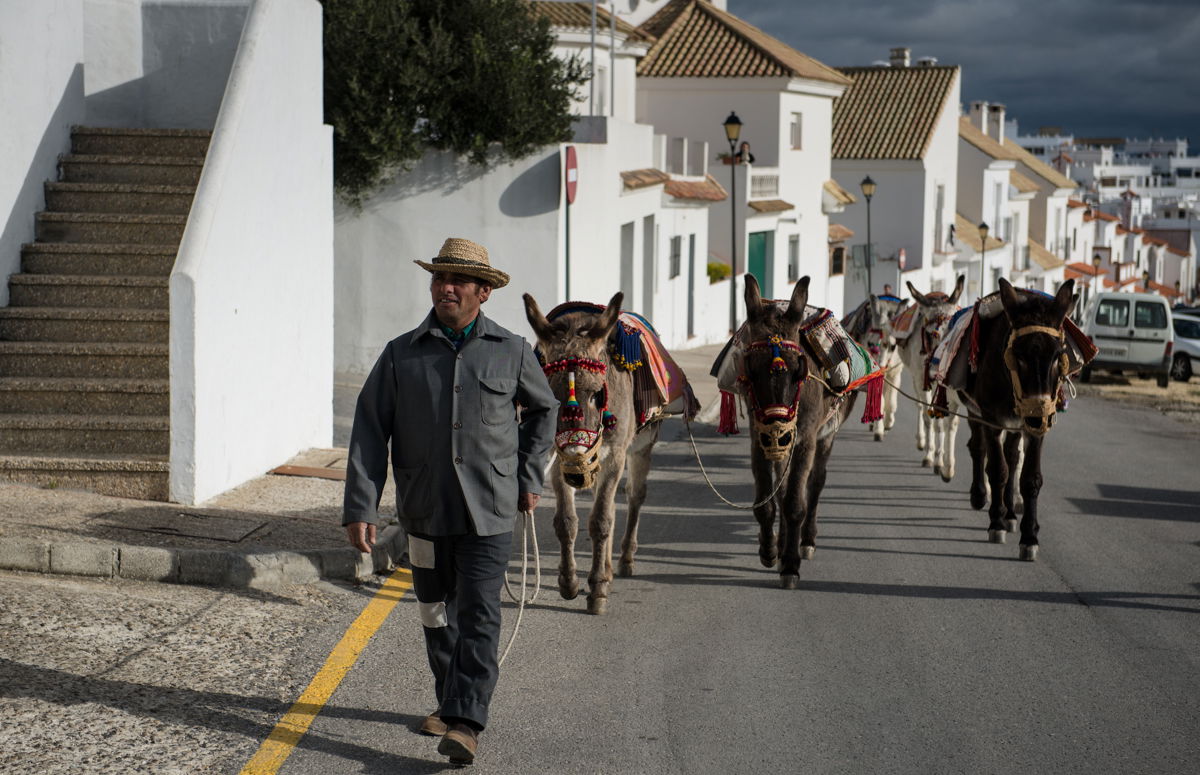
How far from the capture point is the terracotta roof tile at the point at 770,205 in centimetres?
3784

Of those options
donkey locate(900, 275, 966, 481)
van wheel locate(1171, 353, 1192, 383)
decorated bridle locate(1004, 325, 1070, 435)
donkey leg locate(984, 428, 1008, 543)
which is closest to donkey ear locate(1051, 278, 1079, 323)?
decorated bridle locate(1004, 325, 1070, 435)

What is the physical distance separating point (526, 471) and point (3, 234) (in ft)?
23.1

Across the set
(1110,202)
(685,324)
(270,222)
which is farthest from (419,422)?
(1110,202)

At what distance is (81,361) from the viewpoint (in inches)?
419

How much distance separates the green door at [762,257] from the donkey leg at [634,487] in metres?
29.0

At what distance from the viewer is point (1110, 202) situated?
11444 centimetres

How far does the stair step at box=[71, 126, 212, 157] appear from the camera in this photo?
12.8 meters

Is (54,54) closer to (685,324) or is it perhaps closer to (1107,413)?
(1107,413)

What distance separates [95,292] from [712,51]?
3337cm

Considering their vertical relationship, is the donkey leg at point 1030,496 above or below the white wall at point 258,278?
below

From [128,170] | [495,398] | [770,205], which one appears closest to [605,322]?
[495,398]

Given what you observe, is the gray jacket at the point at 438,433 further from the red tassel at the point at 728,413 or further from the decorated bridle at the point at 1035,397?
the decorated bridle at the point at 1035,397

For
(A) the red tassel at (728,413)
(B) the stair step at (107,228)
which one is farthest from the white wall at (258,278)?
(A) the red tassel at (728,413)

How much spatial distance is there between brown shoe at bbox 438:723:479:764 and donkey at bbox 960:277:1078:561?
570 cm
